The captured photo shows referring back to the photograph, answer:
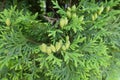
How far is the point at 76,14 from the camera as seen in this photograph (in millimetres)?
1788

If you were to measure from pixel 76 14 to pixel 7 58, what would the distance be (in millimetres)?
639

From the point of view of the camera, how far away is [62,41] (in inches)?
69.8

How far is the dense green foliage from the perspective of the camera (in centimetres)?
170

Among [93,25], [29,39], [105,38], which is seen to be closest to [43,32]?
[29,39]

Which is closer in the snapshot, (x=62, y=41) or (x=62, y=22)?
(x=62, y=22)

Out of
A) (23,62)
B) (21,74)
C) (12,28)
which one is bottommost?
(21,74)

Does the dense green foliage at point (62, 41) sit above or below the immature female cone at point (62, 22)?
below

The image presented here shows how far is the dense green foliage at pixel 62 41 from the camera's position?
1702mm

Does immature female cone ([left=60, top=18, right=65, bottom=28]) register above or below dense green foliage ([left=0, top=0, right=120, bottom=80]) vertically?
above

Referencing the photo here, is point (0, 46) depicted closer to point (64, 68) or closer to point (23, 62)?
point (23, 62)

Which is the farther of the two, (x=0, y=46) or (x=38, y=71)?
(x=38, y=71)

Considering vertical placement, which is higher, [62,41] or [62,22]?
[62,22]

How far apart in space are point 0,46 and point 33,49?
0.84ft

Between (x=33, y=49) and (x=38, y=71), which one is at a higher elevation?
(x=33, y=49)
